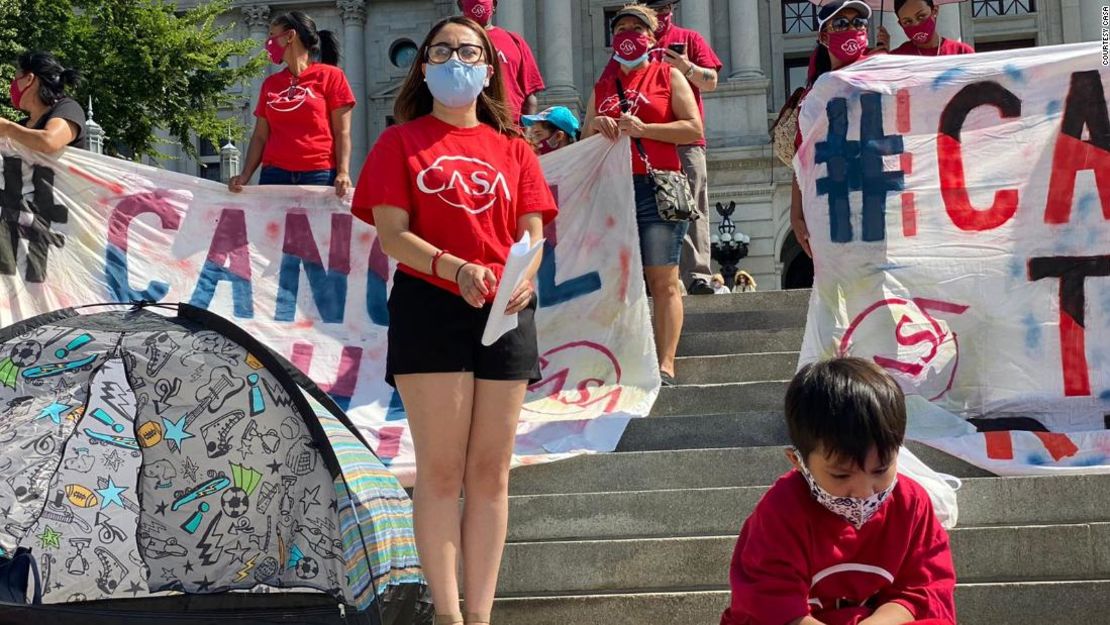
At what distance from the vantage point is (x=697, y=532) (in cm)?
552

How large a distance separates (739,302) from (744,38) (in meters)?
30.5

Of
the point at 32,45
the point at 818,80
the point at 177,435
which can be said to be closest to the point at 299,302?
the point at 177,435

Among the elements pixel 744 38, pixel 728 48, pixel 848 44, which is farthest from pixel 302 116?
pixel 728 48

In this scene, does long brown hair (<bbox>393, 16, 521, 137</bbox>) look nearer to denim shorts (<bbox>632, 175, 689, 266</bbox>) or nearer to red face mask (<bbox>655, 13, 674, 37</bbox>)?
denim shorts (<bbox>632, 175, 689, 266</bbox>)

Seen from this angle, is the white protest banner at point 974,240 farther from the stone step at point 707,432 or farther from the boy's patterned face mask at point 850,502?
the boy's patterned face mask at point 850,502

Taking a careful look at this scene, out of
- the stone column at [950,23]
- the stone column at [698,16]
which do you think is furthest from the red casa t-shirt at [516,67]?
the stone column at [698,16]

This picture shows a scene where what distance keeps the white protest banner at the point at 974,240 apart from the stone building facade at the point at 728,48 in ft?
91.9

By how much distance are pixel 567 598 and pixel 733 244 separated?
25.7 m

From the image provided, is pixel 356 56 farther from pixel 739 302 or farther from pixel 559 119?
pixel 739 302

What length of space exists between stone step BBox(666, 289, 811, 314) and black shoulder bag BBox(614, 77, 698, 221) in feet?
5.21

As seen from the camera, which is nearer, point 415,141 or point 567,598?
point 415,141

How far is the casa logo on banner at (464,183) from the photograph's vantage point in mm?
4555

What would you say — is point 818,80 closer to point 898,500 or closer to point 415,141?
point 415,141

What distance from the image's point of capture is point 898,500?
321 cm
